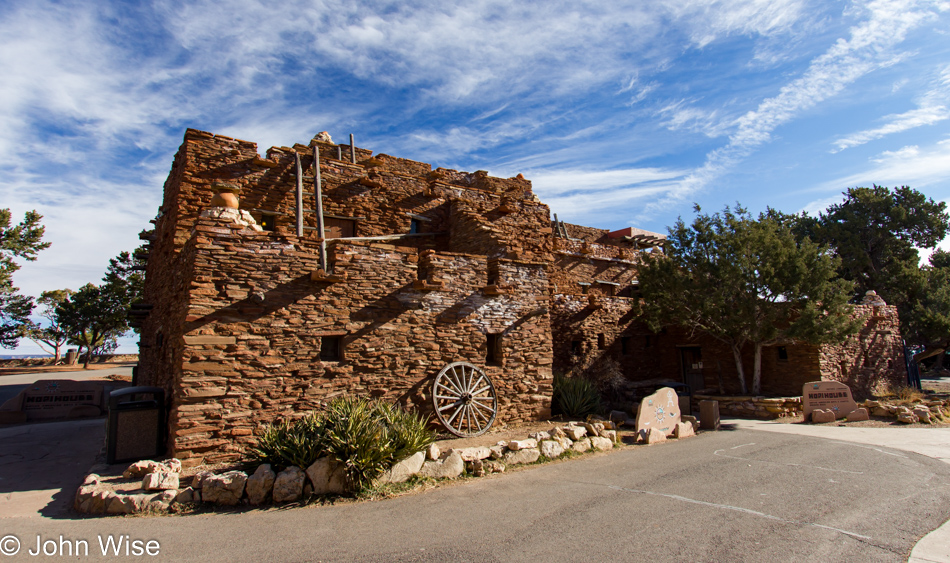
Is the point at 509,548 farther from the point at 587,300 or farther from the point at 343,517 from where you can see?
the point at 587,300

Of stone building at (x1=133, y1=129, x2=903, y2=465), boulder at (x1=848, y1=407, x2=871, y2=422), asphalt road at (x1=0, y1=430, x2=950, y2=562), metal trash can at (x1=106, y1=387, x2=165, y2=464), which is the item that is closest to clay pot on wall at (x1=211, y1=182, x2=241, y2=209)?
stone building at (x1=133, y1=129, x2=903, y2=465)

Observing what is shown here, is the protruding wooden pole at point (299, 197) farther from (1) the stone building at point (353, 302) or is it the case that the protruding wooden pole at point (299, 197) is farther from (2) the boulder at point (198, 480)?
(2) the boulder at point (198, 480)

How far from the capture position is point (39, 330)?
37.3 m

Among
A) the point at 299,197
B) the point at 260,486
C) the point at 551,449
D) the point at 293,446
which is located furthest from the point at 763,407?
the point at 299,197

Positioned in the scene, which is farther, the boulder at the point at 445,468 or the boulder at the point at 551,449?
the boulder at the point at 551,449

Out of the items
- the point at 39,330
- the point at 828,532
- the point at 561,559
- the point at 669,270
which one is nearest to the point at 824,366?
Answer: the point at 669,270

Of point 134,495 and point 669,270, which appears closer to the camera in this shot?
point 134,495

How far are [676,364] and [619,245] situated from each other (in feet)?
21.8

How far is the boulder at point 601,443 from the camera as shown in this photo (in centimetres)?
1003

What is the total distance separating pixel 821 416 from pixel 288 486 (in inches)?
563

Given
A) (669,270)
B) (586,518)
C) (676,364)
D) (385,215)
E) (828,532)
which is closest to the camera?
(828,532)

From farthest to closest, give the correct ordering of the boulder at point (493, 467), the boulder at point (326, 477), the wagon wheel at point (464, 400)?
the wagon wheel at point (464, 400) < the boulder at point (493, 467) < the boulder at point (326, 477)

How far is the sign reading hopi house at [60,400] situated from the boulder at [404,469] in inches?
579

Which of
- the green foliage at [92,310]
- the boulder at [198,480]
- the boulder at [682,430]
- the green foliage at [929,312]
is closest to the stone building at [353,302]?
the boulder at [198,480]
